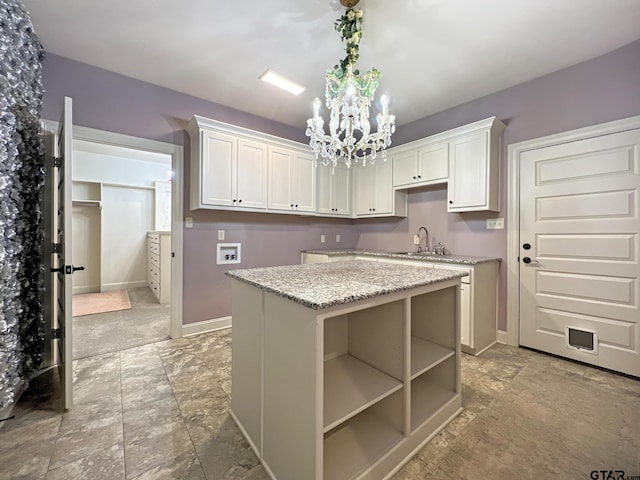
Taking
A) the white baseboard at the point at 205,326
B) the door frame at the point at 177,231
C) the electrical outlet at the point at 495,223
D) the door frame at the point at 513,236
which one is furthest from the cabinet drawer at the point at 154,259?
the door frame at the point at 513,236

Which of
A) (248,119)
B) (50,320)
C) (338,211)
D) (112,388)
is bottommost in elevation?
(112,388)

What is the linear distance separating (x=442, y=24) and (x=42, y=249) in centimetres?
342

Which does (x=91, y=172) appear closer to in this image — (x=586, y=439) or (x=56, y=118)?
(x=56, y=118)

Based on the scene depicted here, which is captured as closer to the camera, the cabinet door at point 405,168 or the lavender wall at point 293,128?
the lavender wall at point 293,128

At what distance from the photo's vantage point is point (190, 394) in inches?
72.3

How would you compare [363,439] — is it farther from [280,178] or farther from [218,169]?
[280,178]

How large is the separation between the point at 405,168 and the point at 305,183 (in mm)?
1314

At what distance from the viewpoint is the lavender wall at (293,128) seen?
2.23 meters

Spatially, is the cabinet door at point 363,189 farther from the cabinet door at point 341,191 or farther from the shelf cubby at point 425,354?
the shelf cubby at point 425,354

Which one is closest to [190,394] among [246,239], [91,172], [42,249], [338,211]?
[42,249]

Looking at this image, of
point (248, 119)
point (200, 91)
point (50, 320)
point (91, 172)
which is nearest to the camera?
point (50, 320)

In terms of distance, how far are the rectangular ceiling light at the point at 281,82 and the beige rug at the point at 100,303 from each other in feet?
12.1

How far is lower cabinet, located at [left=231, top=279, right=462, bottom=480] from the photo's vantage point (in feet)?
3.36

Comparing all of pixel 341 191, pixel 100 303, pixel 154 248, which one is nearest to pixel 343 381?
pixel 341 191
